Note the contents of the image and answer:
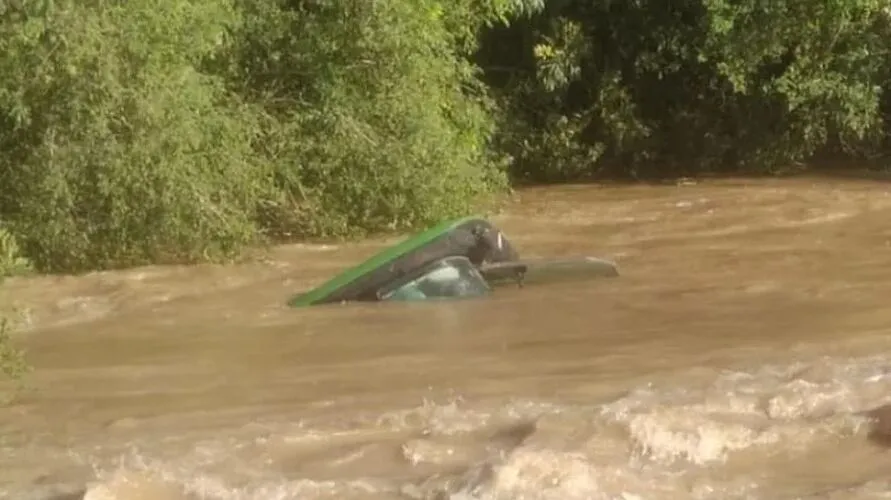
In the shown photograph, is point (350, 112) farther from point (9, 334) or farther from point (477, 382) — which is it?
point (477, 382)

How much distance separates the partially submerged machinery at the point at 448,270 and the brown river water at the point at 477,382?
0.18m

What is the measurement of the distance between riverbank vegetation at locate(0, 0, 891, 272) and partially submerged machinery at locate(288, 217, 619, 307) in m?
1.85

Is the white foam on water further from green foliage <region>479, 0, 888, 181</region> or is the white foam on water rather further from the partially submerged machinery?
green foliage <region>479, 0, 888, 181</region>

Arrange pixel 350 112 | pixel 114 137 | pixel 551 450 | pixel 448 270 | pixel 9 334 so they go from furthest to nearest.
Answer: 1. pixel 350 112
2. pixel 114 137
3. pixel 448 270
4. pixel 9 334
5. pixel 551 450

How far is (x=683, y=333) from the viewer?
7.86 metres

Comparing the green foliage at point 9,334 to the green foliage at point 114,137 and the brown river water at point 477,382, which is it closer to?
the brown river water at point 477,382

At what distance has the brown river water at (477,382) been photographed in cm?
536

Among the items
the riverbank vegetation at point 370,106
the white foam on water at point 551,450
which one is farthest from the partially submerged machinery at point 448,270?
the white foam on water at point 551,450

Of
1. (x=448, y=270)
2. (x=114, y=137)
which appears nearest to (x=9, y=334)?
(x=114, y=137)

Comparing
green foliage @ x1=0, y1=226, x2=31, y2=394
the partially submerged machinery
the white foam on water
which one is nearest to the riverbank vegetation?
green foliage @ x1=0, y1=226, x2=31, y2=394

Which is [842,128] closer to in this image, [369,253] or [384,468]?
[369,253]

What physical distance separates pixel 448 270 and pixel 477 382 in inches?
97.0

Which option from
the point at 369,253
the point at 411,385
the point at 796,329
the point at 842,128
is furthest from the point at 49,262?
the point at 842,128

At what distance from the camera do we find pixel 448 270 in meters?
9.41
